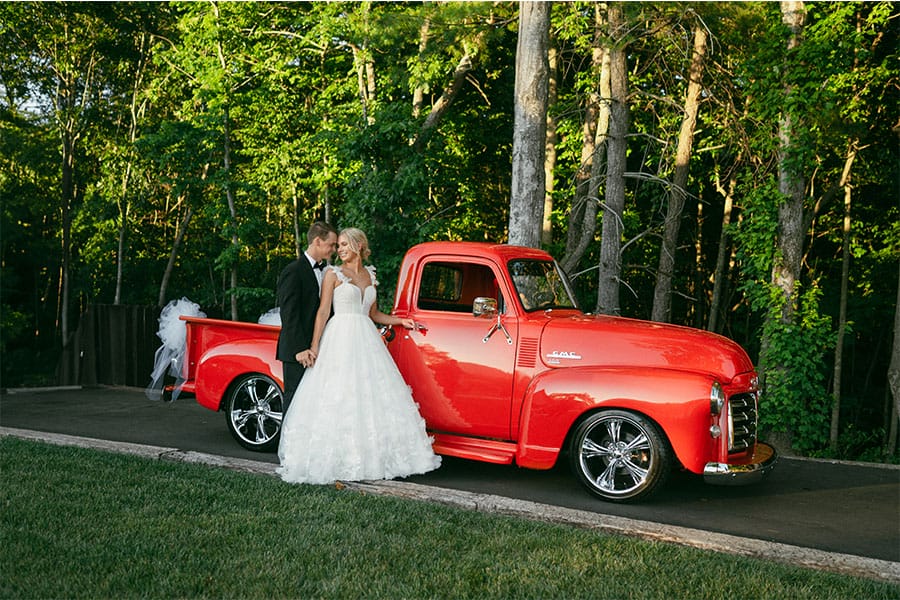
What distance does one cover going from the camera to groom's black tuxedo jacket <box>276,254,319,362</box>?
7703mm

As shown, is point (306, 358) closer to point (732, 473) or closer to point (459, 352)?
point (459, 352)

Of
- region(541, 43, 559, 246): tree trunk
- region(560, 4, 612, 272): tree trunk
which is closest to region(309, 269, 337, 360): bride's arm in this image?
region(560, 4, 612, 272): tree trunk

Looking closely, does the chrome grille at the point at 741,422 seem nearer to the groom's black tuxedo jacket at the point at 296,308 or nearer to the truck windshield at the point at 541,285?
the truck windshield at the point at 541,285

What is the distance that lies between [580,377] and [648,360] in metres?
0.58

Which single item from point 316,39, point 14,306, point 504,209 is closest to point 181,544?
point 316,39

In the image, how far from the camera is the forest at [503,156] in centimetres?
1214

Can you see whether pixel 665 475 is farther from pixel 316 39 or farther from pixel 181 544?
pixel 316 39

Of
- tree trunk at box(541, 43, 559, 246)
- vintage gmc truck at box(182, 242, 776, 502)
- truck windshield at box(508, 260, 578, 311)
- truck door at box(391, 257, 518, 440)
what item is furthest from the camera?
tree trunk at box(541, 43, 559, 246)

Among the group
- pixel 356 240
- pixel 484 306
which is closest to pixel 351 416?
pixel 484 306

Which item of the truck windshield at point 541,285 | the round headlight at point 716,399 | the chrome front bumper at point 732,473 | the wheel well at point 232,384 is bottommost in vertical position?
the chrome front bumper at point 732,473

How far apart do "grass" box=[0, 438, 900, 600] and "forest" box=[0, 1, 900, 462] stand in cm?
513

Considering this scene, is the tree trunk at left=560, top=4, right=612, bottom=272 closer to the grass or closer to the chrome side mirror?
the chrome side mirror

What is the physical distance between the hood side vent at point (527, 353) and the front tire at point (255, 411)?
8.76 feet

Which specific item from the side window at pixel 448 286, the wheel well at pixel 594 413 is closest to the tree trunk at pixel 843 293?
the wheel well at pixel 594 413
